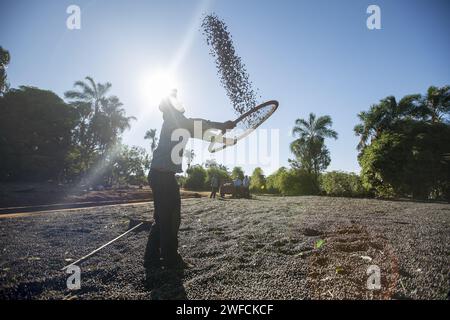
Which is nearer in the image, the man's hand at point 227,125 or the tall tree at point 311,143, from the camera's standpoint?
the man's hand at point 227,125

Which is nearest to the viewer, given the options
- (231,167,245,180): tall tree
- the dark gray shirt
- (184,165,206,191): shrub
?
the dark gray shirt

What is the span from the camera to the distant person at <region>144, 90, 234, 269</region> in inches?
146

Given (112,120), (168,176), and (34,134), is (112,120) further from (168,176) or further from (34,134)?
(168,176)

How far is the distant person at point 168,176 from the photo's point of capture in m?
3.72

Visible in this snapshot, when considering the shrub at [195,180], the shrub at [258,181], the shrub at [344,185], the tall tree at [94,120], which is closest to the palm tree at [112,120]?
the tall tree at [94,120]

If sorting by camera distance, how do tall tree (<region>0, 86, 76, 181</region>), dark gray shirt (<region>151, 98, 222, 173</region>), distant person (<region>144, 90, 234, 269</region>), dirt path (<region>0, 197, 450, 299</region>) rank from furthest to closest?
1. tall tree (<region>0, 86, 76, 181</region>)
2. dark gray shirt (<region>151, 98, 222, 173</region>)
3. distant person (<region>144, 90, 234, 269</region>)
4. dirt path (<region>0, 197, 450, 299</region>)

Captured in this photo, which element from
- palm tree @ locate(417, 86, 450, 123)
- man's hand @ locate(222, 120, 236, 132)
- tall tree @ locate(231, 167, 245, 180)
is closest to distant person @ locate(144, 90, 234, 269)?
man's hand @ locate(222, 120, 236, 132)

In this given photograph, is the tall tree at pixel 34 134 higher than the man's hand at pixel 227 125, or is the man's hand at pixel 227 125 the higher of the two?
the tall tree at pixel 34 134

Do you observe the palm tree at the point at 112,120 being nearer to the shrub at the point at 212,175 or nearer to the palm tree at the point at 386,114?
the shrub at the point at 212,175

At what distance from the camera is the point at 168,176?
3.86m

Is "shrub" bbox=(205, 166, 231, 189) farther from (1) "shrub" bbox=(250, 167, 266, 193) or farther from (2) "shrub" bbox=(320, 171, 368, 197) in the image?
(2) "shrub" bbox=(320, 171, 368, 197)

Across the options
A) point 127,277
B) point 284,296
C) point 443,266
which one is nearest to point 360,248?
point 443,266

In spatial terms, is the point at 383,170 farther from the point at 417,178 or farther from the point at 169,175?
the point at 169,175

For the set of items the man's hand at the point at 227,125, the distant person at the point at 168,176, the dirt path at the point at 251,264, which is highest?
the man's hand at the point at 227,125
